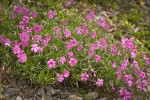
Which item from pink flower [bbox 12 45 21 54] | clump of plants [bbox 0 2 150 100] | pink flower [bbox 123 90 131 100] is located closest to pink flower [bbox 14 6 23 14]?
clump of plants [bbox 0 2 150 100]

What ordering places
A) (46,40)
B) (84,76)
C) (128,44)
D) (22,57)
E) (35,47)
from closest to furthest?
(22,57) < (35,47) < (84,76) < (46,40) < (128,44)

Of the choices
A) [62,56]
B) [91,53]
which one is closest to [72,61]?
[62,56]

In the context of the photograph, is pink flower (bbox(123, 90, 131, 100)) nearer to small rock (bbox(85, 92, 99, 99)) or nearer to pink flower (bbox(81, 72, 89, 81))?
small rock (bbox(85, 92, 99, 99))

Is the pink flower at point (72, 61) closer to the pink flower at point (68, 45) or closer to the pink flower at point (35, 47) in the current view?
the pink flower at point (68, 45)

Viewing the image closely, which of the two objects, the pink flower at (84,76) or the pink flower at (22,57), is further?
the pink flower at (84,76)

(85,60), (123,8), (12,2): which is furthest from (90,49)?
(123,8)

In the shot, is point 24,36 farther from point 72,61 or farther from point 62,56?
point 72,61

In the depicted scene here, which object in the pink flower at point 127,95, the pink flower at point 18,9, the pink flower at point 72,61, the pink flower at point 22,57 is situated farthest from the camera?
the pink flower at point 18,9

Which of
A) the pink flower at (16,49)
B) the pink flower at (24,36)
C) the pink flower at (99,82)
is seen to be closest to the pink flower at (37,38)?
the pink flower at (24,36)

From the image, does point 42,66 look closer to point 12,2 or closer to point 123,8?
→ point 12,2
